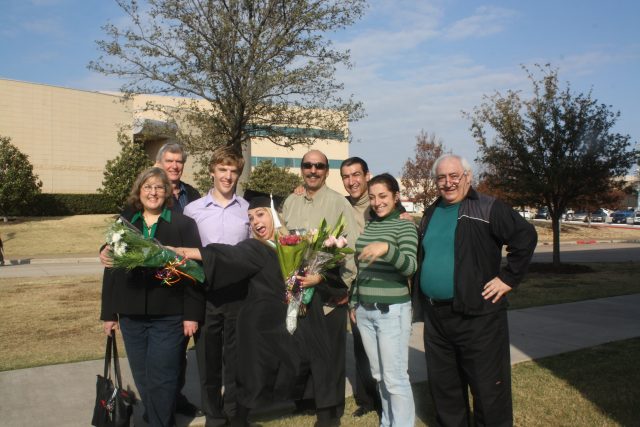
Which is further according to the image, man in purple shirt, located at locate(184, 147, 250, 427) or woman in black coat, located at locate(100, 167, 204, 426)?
man in purple shirt, located at locate(184, 147, 250, 427)

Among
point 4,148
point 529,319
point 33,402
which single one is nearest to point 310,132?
point 529,319

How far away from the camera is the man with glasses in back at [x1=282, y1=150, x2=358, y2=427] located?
400 centimetres

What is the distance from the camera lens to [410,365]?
615 centimetres

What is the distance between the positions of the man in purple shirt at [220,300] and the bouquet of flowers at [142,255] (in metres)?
0.61

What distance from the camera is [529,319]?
8.61 meters

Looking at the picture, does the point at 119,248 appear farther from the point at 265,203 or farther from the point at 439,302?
the point at 439,302

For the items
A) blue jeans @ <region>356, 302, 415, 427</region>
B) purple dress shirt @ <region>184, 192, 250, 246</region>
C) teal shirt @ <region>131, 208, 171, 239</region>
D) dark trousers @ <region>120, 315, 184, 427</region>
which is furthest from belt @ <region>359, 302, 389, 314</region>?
teal shirt @ <region>131, 208, 171, 239</region>

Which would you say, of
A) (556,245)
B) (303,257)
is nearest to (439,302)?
(303,257)

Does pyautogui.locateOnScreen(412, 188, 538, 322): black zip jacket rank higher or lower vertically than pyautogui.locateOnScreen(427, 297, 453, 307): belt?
higher

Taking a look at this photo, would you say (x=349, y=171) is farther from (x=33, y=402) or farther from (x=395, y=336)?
(x=33, y=402)

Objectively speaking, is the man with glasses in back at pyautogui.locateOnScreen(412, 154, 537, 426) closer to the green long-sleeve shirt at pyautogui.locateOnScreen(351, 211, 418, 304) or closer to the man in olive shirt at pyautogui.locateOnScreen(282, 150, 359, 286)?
the green long-sleeve shirt at pyautogui.locateOnScreen(351, 211, 418, 304)

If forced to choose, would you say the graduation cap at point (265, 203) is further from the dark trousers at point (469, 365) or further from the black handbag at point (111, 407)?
the black handbag at point (111, 407)

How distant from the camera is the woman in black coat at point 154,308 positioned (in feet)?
12.6

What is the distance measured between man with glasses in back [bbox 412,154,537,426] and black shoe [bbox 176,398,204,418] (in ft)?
6.99
